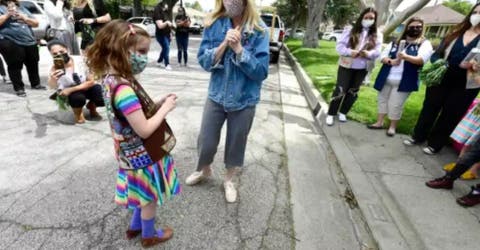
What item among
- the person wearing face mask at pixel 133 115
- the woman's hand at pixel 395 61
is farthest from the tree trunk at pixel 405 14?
the person wearing face mask at pixel 133 115

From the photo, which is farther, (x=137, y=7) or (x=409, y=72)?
(x=137, y=7)

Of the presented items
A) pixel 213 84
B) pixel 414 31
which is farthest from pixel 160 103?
pixel 414 31

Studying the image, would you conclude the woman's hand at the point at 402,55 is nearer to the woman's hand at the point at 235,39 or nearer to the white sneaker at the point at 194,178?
the woman's hand at the point at 235,39

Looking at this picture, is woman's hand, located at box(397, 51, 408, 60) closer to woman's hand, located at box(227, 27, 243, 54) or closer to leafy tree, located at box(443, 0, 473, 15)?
woman's hand, located at box(227, 27, 243, 54)

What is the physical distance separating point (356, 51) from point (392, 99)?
2.83 ft

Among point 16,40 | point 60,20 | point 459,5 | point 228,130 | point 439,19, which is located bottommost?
point 228,130

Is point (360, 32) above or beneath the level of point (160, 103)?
above

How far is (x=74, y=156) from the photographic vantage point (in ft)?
9.80

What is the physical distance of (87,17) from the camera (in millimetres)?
4699

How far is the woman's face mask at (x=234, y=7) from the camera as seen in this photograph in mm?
1847

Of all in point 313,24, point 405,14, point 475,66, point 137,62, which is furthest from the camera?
point 313,24

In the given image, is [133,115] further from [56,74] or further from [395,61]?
[395,61]

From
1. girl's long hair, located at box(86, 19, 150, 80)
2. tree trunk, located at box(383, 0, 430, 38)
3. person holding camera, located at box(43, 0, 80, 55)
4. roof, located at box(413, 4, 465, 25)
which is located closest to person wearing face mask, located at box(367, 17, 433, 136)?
tree trunk, located at box(383, 0, 430, 38)

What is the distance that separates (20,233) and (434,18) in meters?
54.6
